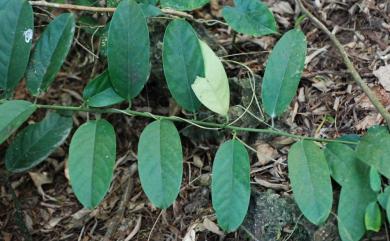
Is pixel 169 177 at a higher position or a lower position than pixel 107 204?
higher

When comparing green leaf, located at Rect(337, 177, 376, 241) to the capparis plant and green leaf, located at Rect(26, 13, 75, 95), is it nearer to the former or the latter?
the capparis plant

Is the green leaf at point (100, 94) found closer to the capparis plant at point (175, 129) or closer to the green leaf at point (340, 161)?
the capparis plant at point (175, 129)

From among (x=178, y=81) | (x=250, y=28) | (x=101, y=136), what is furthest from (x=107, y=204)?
(x=250, y=28)

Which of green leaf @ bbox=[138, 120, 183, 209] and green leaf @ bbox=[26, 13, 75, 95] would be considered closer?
green leaf @ bbox=[138, 120, 183, 209]

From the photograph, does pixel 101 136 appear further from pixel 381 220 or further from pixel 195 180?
pixel 381 220

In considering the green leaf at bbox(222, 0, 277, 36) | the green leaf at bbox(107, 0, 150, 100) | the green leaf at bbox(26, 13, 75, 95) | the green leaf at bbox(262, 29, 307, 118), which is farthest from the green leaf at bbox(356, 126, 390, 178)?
the green leaf at bbox(26, 13, 75, 95)

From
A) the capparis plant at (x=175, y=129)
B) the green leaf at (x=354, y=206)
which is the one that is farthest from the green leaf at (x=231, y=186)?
the green leaf at (x=354, y=206)
